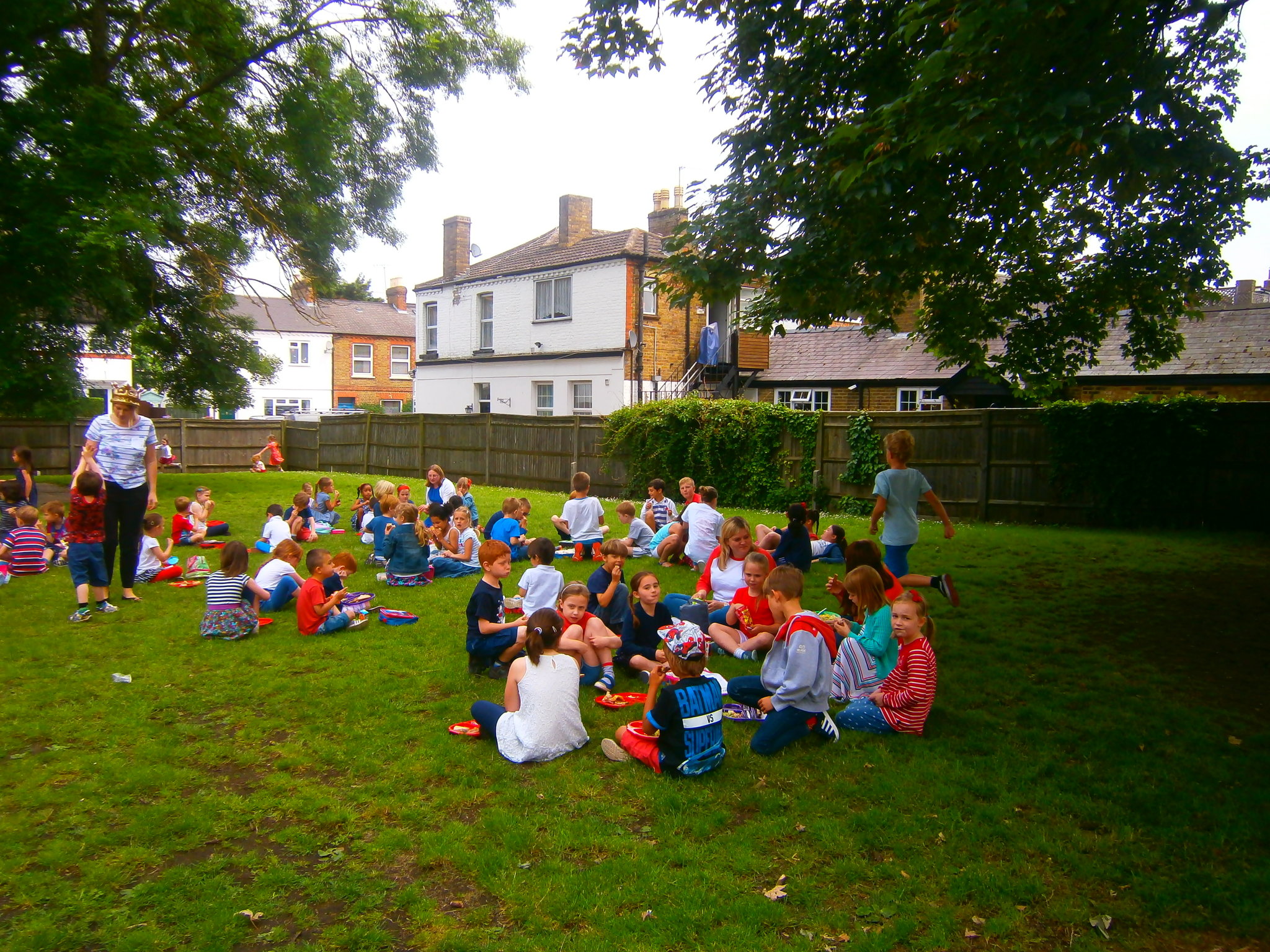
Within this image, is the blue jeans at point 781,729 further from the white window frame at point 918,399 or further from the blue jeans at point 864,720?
the white window frame at point 918,399

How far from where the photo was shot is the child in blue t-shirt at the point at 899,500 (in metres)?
8.50

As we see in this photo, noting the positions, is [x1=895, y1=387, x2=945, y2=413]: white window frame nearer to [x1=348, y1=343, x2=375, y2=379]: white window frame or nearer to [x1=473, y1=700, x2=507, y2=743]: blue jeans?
[x1=473, y1=700, x2=507, y2=743]: blue jeans

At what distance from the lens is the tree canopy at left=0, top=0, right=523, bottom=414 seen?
44.6 feet

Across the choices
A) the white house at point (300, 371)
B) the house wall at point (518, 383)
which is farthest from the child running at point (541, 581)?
the white house at point (300, 371)

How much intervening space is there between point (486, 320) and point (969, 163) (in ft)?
87.0

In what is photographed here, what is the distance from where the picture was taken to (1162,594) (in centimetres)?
1038

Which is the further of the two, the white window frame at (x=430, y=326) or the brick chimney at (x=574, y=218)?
the white window frame at (x=430, y=326)

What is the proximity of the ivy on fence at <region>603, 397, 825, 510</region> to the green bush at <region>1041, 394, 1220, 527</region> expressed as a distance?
498 centimetres

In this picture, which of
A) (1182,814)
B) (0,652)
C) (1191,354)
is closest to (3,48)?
(0,652)

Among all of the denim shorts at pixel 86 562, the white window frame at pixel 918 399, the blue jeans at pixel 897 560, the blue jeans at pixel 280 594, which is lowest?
the blue jeans at pixel 280 594

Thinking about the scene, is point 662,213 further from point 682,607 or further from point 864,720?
point 864,720

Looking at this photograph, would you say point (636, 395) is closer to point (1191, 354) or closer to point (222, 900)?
point (1191, 354)

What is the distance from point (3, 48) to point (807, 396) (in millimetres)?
21786

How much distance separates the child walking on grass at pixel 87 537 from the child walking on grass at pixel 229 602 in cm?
145
